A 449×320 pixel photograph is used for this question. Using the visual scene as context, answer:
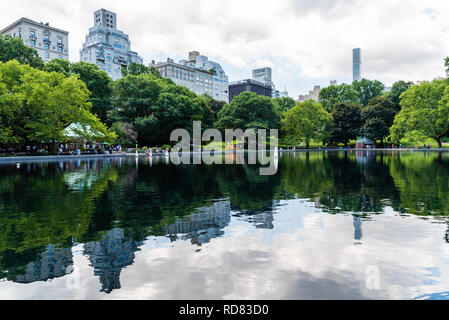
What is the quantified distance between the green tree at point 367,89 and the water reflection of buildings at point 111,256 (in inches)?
4432

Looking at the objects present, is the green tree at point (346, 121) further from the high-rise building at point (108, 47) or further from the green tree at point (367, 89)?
the high-rise building at point (108, 47)

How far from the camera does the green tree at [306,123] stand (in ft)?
248

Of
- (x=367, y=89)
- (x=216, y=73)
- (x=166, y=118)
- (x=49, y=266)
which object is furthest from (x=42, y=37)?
(x=49, y=266)

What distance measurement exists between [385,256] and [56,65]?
64.5 metres

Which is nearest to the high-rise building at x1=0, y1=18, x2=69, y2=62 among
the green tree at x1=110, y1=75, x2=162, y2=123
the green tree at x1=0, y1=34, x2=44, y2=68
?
the green tree at x1=0, y1=34, x2=44, y2=68

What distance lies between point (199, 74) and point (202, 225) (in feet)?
514

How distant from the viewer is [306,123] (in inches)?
2923

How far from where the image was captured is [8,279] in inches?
190

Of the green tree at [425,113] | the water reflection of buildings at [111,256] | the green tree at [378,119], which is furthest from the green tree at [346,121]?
the water reflection of buildings at [111,256]

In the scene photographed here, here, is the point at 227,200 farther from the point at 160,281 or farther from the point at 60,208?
the point at 160,281

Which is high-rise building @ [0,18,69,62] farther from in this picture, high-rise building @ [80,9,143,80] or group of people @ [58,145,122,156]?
group of people @ [58,145,122,156]

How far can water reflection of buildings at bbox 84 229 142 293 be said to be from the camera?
485 cm

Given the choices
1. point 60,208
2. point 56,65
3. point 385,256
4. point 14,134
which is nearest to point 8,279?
point 60,208
